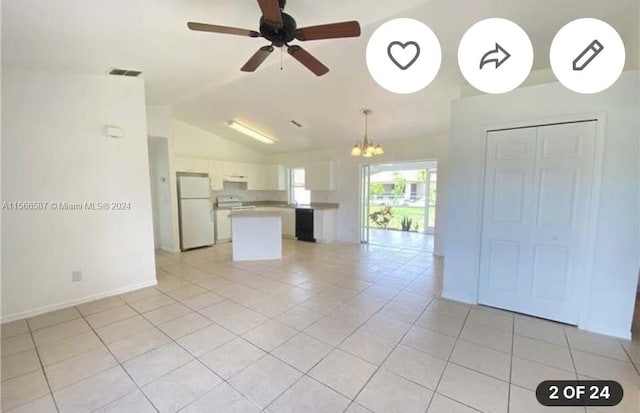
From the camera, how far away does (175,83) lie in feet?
12.6

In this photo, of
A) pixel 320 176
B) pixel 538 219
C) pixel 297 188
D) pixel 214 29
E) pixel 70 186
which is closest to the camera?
pixel 214 29

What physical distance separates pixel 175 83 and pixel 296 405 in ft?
13.5

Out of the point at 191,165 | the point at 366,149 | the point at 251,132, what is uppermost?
the point at 251,132

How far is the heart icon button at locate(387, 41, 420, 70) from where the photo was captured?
1277 millimetres

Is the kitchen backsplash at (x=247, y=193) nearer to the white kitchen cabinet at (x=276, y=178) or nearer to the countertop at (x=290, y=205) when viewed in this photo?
the countertop at (x=290, y=205)

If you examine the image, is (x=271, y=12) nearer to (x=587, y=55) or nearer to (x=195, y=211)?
(x=587, y=55)

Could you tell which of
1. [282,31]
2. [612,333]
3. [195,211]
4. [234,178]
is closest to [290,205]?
[234,178]

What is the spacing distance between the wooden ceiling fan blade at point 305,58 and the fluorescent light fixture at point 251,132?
12.1 ft

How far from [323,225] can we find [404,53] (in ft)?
17.6

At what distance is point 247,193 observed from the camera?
7.54 m

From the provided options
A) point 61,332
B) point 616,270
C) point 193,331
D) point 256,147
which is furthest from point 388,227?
point 61,332

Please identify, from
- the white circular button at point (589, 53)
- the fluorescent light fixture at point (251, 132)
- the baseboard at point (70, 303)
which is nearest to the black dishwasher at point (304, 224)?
the fluorescent light fixture at point (251, 132)

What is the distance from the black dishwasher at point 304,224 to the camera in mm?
6695

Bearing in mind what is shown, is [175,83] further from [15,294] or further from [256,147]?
[256,147]
